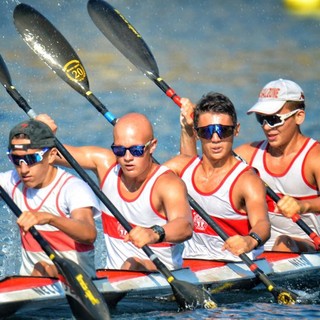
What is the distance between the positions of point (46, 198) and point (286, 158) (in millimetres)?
2182

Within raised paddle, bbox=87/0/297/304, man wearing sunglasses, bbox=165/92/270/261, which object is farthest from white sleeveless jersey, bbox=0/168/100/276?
raised paddle, bbox=87/0/297/304

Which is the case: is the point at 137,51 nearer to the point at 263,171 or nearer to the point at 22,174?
the point at 263,171

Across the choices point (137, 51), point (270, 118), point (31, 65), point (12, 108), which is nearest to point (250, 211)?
point (270, 118)

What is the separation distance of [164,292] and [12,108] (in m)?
8.45

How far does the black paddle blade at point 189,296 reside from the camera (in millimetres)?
6773

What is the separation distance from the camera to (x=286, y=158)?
8.19 m

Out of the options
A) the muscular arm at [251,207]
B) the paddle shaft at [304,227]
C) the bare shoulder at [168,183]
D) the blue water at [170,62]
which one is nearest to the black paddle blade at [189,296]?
the muscular arm at [251,207]

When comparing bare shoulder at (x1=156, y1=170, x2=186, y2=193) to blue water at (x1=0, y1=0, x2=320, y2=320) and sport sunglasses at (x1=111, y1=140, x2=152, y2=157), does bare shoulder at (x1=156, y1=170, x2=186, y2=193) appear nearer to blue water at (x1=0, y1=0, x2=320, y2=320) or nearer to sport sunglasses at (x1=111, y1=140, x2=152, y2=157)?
sport sunglasses at (x1=111, y1=140, x2=152, y2=157)

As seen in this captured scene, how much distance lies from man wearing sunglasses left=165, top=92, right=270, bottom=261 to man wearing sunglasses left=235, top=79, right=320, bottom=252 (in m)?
0.54

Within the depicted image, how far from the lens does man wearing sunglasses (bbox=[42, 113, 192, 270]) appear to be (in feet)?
22.4

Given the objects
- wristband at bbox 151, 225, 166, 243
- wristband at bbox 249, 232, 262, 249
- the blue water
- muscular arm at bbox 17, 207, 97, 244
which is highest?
the blue water

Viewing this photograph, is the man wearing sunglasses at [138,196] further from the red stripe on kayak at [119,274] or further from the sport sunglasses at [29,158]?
the sport sunglasses at [29,158]

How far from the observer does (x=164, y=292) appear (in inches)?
273

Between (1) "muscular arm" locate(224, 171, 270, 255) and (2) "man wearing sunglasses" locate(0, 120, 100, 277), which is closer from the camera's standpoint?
(2) "man wearing sunglasses" locate(0, 120, 100, 277)
